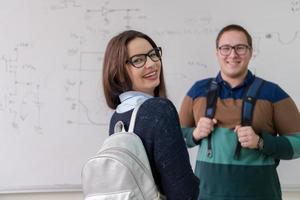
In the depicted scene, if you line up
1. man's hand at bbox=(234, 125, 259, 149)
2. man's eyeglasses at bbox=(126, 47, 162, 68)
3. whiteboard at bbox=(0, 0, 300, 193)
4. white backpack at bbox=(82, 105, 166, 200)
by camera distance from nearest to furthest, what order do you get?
white backpack at bbox=(82, 105, 166, 200) → man's eyeglasses at bbox=(126, 47, 162, 68) → man's hand at bbox=(234, 125, 259, 149) → whiteboard at bbox=(0, 0, 300, 193)

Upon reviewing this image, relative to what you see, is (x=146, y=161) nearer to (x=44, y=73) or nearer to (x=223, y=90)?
(x=223, y=90)

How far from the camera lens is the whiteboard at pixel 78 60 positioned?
223 cm

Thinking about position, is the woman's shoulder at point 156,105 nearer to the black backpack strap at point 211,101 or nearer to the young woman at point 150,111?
the young woman at point 150,111

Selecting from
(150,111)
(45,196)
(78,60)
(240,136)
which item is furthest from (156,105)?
(45,196)

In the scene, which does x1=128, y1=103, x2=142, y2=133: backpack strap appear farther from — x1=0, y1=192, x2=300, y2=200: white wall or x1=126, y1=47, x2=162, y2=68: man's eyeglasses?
x1=0, y1=192, x2=300, y2=200: white wall

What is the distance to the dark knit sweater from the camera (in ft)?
2.92

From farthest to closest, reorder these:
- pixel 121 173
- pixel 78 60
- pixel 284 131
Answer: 1. pixel 78 60
2. pixel 284 131
3. pixel 121 173

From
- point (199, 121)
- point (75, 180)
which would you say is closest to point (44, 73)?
point (75, 180)

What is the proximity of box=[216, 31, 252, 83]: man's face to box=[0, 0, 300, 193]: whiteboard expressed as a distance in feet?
2.09

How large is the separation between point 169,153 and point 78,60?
1.49 metres

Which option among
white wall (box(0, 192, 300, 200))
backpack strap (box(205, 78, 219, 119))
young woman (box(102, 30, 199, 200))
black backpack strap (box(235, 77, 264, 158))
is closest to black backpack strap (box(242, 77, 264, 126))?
black backpack strap (box(235, 77, 264, 158))

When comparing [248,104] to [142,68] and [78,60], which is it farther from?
[78,60]

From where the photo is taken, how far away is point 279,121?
155 cm

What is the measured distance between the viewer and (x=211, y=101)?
1641mm
